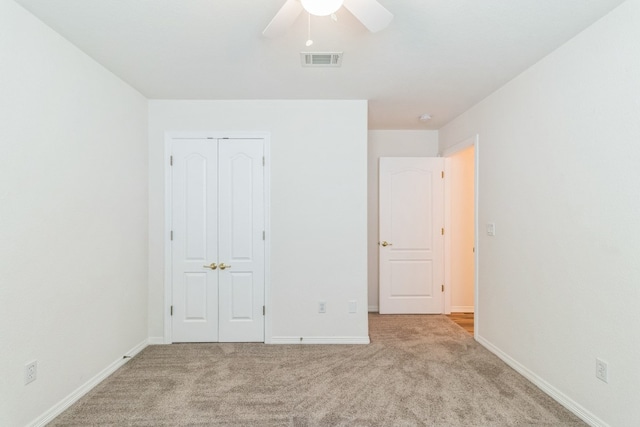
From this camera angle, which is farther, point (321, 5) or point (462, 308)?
point (462, 308)

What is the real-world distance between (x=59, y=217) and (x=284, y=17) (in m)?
1.96

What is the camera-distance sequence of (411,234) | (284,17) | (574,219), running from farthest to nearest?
(411,234) → (574,219) → (284,17)

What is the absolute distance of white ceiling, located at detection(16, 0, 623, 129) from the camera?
70.1 inches

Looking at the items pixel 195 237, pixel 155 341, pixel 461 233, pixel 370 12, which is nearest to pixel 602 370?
pixel 370 12

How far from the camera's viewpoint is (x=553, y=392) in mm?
2219

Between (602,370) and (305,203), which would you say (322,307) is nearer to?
(305,203)

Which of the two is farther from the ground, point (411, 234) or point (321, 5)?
point (321, 5)

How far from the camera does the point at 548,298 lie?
90.2 inches

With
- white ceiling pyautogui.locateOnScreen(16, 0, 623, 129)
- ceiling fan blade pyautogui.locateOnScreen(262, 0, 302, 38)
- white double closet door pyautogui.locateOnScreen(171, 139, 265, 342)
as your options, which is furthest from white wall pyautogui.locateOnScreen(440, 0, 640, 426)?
white double closet door pyautogui.locateOnScreen(171, 139, 265, 342)

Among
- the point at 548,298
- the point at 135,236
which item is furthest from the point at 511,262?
the point at 135,236

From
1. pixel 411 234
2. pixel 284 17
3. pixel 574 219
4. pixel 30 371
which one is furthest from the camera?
pixel 411 234

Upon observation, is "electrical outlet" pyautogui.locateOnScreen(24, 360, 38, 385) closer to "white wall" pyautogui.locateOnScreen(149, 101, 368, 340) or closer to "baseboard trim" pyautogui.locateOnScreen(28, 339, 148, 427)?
"baseboard trim" pyautogui.locateOnScreen(28, 339, 148, 427)

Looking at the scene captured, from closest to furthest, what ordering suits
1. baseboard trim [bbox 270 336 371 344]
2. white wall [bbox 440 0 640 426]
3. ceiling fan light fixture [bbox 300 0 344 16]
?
ceiling fan light fixture [bbox 300 0 344 16] < white wall [bbox 440 0 640 426] < baseboard trim [bbox 270 336 371 344]

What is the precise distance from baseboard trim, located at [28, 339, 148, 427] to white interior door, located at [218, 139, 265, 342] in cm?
88
